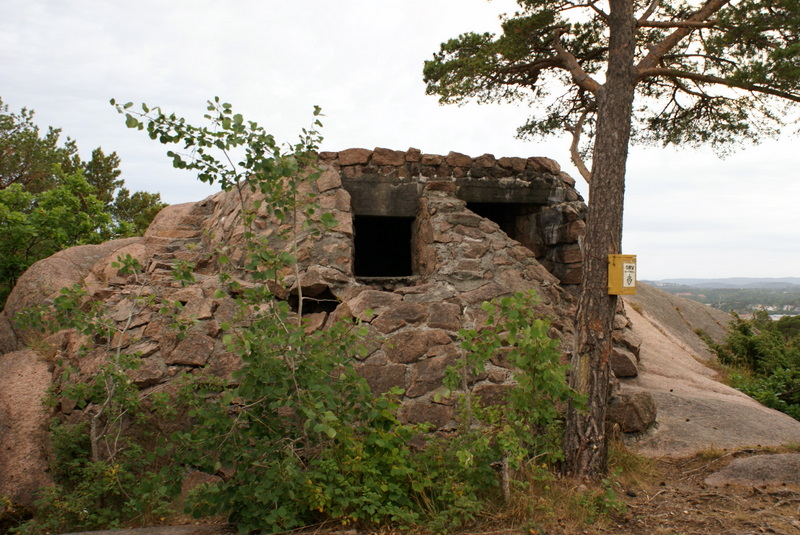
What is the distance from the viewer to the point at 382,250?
1005 cm

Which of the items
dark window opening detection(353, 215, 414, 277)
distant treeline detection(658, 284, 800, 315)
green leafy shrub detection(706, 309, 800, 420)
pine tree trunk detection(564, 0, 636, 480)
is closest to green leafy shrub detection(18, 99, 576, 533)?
pine tree trunk detection(564, 0, 636, 480)

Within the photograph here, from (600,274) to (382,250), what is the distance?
209 inches

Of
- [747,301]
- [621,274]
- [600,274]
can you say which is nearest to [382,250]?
[600,274]

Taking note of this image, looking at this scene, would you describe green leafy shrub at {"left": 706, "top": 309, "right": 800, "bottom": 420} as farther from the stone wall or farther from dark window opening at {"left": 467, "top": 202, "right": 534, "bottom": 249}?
dark window opening at {"left": 467, "top": 202, "right": 534, "bottom": 249}

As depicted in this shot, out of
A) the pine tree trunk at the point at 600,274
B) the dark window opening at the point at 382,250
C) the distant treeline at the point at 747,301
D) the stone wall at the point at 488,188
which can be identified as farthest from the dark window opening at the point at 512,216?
the distant treeline at the point at 747,301

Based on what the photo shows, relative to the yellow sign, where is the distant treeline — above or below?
below

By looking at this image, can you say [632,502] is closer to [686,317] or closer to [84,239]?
[686,317]

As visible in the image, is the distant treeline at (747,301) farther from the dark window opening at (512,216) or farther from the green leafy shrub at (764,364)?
the dark window opening at (512,216)

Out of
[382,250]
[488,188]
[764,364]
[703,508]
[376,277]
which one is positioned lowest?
[703,508]

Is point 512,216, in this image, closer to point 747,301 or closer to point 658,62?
point 658,62

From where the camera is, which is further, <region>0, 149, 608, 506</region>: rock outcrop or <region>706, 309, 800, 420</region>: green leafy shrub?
<region>706, 309, 800, 420</region>: green leafy shrub

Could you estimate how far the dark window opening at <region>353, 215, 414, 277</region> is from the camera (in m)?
9.59

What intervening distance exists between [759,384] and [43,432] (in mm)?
8571

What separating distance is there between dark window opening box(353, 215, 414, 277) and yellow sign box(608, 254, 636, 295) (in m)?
4.60
